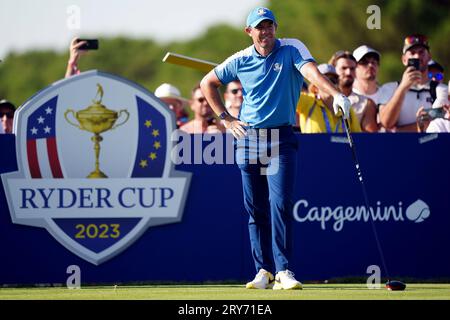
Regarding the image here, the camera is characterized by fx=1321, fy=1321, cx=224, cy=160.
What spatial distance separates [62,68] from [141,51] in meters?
7.83

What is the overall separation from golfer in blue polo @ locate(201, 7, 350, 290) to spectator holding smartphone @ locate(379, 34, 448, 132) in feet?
10.3

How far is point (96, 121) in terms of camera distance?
565 inches

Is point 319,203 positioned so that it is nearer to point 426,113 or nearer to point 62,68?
point 426,113

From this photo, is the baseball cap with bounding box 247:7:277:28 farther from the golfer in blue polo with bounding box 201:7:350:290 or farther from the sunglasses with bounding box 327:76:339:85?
the sunglasses with bounding box 327:76:339:85

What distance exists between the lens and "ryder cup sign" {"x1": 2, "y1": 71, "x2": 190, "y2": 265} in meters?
14.2

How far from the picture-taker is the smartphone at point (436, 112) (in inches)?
606

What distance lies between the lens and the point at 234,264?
1444 cm

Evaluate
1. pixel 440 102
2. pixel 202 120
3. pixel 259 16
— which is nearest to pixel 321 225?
pixel 440 102

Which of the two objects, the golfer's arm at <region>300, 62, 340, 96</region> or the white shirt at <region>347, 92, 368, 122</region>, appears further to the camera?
the white shirt at <region>347, 92, 368, 122</region>

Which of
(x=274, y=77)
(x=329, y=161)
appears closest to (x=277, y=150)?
(x=274, y=77)

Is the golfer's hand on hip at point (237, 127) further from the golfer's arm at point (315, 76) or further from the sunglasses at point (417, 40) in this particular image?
the sunglasses at point (417, 40)

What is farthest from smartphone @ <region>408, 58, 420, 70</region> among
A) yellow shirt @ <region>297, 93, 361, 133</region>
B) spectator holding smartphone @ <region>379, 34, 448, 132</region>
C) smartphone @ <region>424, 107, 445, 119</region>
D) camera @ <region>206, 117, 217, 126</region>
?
camera @ <region>206, 117, 217, 126</region>
